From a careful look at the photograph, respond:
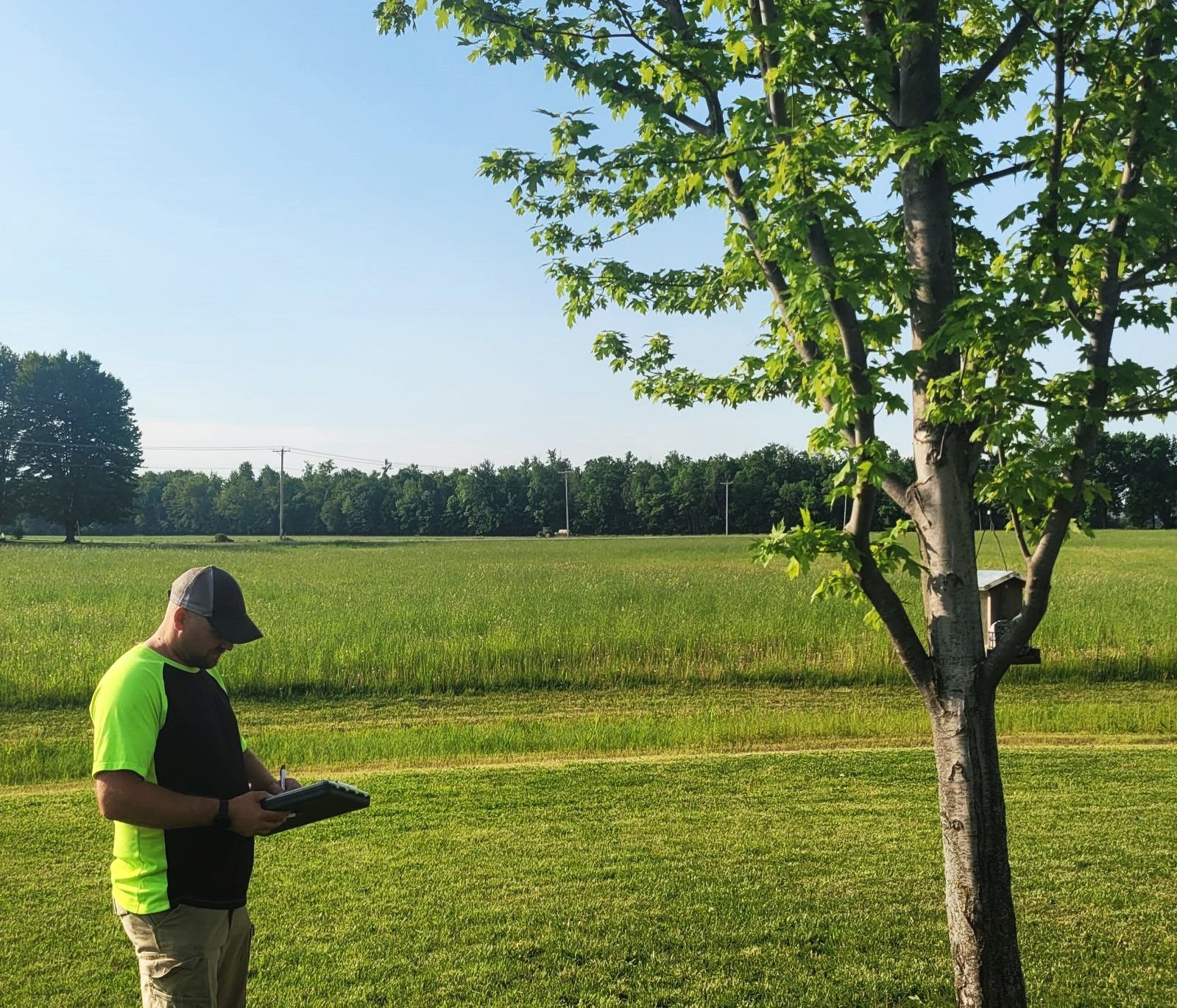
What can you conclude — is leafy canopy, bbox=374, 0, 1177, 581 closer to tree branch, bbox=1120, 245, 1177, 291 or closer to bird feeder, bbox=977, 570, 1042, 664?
tree branch, bbox=1120, 245, 1177, 291

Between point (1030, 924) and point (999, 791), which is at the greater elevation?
point (999, 791)

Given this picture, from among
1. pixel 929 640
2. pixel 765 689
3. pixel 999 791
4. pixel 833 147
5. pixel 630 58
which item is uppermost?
pixel 630 58

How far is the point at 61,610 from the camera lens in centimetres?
2153

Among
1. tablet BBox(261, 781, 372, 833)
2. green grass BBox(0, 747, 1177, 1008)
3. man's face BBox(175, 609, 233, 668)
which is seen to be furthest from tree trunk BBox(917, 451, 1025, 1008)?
man's face BBox(175, 609, 233, 668)

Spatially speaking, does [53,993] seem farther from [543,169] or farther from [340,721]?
[340,721]

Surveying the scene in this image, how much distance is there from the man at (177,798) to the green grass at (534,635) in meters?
11.3

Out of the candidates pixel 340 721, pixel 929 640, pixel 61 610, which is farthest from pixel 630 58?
pixel 61 610

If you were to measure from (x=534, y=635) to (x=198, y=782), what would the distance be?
45.4 ft

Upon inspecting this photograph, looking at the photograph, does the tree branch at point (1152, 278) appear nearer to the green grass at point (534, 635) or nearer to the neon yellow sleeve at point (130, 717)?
the neon yellow sleeve at point (130, 717)

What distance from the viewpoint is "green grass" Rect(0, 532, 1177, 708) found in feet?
47.4

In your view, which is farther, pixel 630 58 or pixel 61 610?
pixel 61 610

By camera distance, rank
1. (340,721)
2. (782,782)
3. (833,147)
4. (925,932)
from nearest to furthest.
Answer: (833,147), (925,932), (782,782), (340,721)

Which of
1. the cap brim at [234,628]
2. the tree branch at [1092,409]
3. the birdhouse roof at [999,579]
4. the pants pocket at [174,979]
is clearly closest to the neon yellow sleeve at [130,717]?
the cap brim at [234,628]

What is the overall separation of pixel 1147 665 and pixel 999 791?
13996 mm
